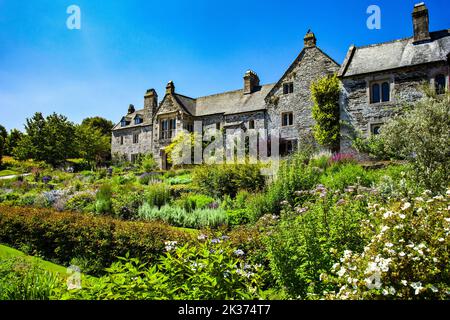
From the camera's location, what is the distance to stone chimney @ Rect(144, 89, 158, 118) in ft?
121

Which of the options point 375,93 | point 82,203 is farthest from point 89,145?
point 375,93

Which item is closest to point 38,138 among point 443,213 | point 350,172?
point 350,172

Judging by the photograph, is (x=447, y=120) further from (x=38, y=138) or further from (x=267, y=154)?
(x=38, y=138)

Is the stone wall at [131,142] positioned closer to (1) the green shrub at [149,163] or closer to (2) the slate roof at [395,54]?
(1) the green shrub at [149,163]

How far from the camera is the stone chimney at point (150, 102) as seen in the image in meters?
37.0

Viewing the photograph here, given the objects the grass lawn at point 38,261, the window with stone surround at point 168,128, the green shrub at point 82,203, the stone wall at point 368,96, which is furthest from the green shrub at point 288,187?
the window with stone surround at point 168,128

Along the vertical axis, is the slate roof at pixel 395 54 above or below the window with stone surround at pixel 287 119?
above

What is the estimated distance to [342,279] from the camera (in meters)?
3.86

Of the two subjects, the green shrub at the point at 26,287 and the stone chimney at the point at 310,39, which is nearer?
the green shrub at the point at 26,287

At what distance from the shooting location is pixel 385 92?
67.7ft

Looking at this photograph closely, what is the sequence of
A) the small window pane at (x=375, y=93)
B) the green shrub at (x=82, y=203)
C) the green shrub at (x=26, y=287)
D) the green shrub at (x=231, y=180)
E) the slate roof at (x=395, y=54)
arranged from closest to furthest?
the green shrub at (x=26, y=287) → the green shrub at (x=82, y=203) → the green shrub at (x=231, y=180) → the slate roof at (x=395, y=54) → the small window pane at (x=375, y=93)

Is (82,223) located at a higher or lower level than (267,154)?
lower

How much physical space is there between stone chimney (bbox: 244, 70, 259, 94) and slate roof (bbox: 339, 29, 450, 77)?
10081 mm

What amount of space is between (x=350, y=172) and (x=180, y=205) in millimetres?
6563
